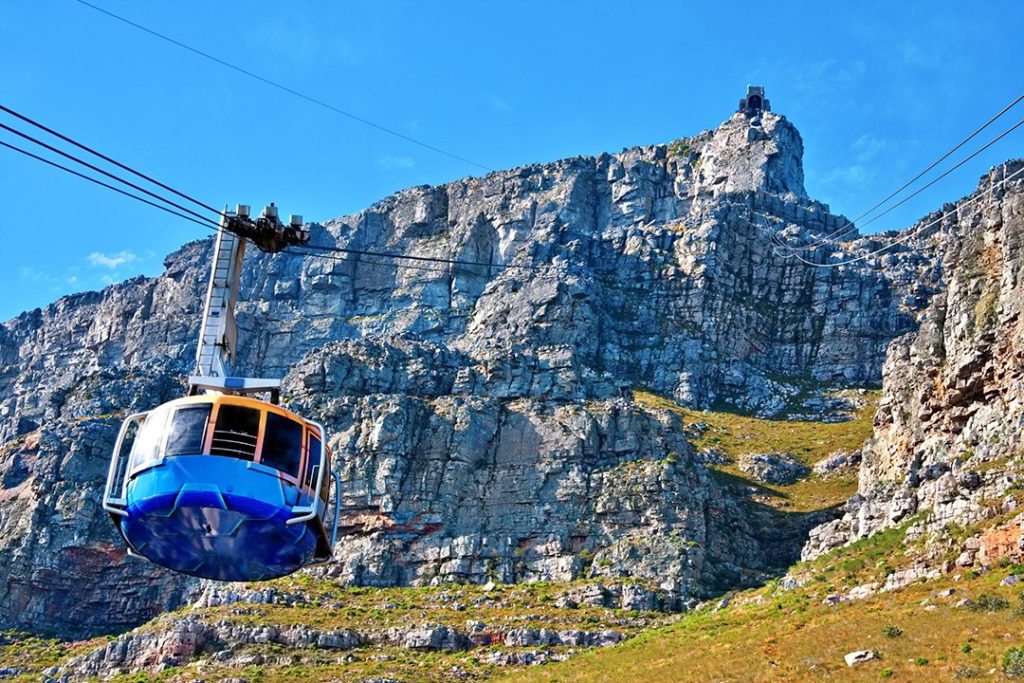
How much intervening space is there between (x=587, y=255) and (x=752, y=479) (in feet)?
176

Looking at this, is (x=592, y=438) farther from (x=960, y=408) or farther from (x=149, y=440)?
(x=149, y=440)

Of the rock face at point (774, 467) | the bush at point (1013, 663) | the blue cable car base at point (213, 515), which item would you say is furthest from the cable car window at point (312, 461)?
the rock face at point (774, 467)

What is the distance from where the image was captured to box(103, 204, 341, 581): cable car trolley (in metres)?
32.2

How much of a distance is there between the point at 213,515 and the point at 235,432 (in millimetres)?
2372

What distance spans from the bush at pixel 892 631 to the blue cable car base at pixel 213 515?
119 ft

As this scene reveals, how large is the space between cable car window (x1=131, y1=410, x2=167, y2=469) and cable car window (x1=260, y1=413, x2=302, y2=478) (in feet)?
9.11

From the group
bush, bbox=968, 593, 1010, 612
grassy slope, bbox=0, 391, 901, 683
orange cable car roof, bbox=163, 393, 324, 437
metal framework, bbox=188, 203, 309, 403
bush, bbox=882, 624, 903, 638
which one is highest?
metal framework, bbox=188, 203, 309, 403

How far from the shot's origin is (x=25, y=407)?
17562 centimetres

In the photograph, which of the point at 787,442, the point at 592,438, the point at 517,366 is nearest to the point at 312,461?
the point at 592,438

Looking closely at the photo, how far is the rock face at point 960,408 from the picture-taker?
77.4m

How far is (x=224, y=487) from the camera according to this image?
105 ft

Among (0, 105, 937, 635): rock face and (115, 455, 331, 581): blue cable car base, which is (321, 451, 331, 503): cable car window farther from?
(0, 105, 937, 635): rock face

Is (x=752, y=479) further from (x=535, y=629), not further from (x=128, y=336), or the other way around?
(x=128, y=336)

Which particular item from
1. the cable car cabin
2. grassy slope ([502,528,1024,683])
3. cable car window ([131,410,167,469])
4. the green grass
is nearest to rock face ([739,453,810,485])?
the green grass
